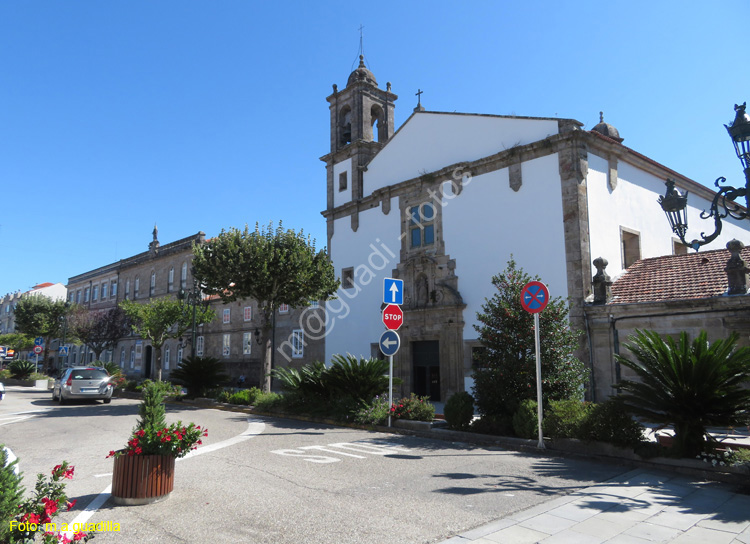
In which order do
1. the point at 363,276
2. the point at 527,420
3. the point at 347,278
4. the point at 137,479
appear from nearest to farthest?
the point at 137,479, the point at 527,420, the point at 363,276, the point at 347,278

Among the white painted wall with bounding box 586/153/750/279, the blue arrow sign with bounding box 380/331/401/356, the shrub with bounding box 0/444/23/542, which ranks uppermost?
the white painted wall with bounding box 586/153/750/279

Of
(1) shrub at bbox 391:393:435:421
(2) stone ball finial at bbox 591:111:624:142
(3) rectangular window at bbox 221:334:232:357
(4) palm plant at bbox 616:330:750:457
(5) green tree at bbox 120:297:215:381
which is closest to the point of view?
(4) palm plant at bbox 616:330:750:457

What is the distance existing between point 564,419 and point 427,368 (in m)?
11.7

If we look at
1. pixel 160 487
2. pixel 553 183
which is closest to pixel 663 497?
pixel 160 487

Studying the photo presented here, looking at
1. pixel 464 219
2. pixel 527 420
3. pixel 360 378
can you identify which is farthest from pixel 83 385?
pixel 527 420

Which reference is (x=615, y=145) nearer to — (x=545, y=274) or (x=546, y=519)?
(x=545, y=274)

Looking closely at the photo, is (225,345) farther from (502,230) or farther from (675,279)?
(675,279)

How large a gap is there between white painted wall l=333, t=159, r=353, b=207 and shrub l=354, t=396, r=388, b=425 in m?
13.9

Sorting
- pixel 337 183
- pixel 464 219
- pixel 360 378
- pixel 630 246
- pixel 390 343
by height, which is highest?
pixel 337 183

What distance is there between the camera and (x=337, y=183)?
1056 inches

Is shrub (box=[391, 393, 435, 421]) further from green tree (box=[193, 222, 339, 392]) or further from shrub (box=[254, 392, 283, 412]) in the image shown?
green tree (box=[193, 222, 339, 392])

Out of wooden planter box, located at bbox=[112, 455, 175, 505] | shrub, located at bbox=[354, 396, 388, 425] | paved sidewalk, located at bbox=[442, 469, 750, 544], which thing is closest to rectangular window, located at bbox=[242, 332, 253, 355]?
shrub, located at bbox=[354, 396, 388, 425]

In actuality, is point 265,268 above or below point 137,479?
above

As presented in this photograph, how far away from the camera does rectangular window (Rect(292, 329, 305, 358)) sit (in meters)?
26.7
